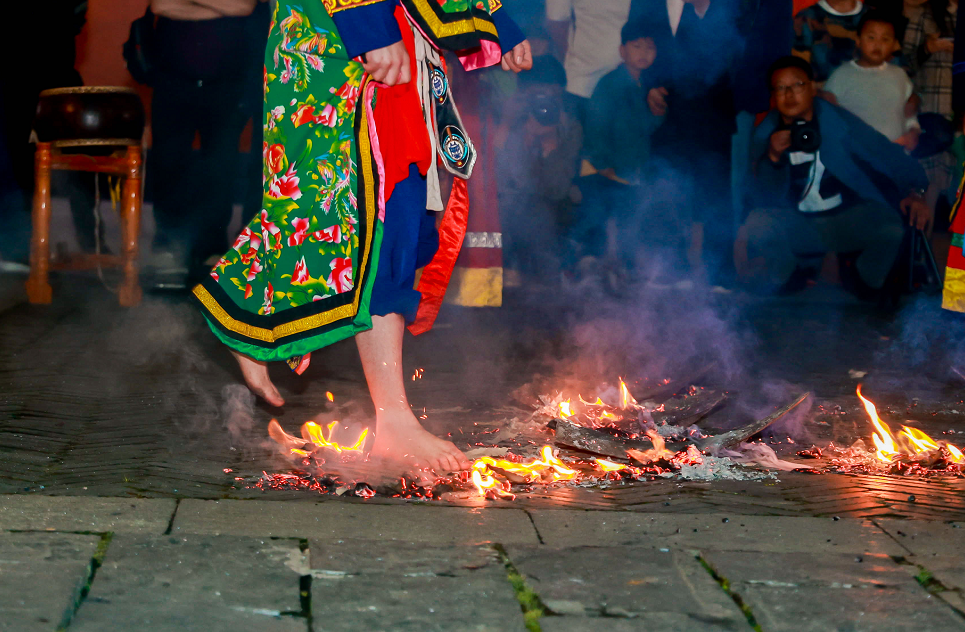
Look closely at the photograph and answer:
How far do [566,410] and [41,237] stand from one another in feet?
12.9

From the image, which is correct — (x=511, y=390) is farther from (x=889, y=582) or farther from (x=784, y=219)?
(x=784, y=219)

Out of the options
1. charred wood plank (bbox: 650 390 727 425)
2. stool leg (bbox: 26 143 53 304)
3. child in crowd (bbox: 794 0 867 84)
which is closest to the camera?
charred wood plank (bbox: 650 390 727 425)

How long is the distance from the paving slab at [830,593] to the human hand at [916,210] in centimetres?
A: 504

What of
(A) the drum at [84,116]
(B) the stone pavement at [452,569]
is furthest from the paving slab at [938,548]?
(A) the drum at [84,116]

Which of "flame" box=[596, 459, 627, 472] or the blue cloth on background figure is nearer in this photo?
"flame" box=[596, 459, 627, 472]

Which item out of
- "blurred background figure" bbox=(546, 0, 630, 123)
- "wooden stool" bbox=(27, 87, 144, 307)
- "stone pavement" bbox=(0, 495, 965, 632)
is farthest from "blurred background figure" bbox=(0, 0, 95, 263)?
"stone pavement" bbox=(0, 495, 965, 632)

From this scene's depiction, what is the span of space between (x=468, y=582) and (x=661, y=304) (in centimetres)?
453

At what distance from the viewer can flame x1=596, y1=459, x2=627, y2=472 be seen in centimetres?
261

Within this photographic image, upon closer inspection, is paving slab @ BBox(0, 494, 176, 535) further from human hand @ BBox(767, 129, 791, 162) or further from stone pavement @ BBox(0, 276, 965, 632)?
human hand @ BBox(767, 129, 791, 162)

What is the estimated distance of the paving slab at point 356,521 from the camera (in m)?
2.00

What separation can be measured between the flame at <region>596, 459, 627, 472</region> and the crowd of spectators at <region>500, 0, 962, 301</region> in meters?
4.08

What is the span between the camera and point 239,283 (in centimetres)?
295

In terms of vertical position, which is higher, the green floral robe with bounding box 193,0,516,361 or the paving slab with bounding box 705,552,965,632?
the green floral robe with bounding box 193,0,516,361

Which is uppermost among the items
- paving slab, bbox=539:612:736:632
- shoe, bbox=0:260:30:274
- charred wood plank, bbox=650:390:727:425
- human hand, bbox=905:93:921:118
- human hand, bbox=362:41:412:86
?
human hand, bbox=362:41:412:86
